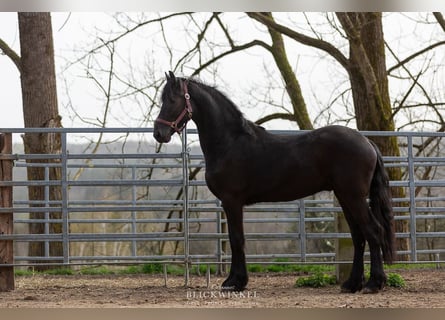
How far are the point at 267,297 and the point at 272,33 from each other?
4997 mm

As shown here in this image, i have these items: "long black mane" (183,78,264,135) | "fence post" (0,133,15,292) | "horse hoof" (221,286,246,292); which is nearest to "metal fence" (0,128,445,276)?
"fence post" (0,133,15,292)

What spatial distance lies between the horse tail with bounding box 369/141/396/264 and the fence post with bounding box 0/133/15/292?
9.72ft

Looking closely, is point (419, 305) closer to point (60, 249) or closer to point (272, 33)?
point (60, 249)

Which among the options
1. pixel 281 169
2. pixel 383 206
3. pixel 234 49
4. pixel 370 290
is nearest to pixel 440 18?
pixel 234 49

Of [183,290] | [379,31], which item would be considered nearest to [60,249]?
[183,290]

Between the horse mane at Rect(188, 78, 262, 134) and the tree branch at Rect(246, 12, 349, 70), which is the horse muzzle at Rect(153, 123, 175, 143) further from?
the tree branch at Rect(246, 12, 349, 70)

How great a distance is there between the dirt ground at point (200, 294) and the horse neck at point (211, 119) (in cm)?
116

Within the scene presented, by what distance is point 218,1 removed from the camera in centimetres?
636

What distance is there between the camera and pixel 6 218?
22.6 ft

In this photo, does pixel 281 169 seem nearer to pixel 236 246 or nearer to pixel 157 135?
pixel 236 246

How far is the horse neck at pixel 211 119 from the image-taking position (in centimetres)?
638

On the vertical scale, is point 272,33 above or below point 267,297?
above

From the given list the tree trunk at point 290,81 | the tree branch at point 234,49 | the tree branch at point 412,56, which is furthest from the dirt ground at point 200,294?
the tree branch at point 234,49

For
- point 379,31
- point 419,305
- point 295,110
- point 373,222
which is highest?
point 379,31
